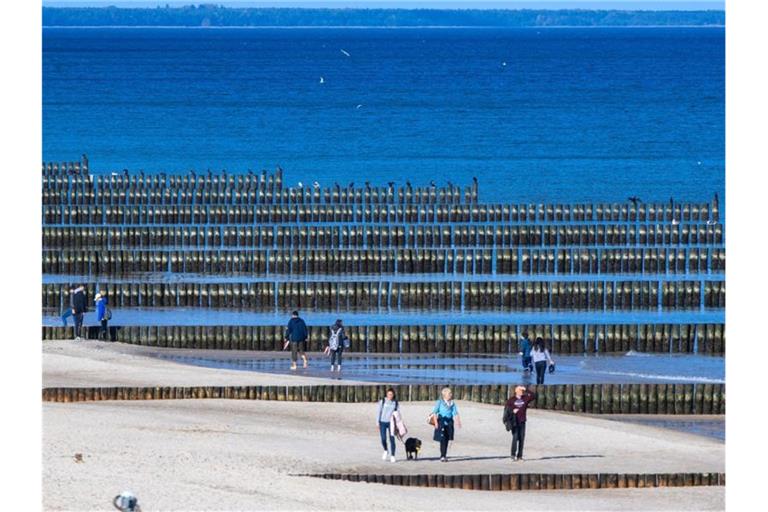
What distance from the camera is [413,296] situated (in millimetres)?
62750

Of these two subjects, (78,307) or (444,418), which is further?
(78,307)

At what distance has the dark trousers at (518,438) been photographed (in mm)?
34388

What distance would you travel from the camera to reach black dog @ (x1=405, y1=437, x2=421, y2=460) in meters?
34.5

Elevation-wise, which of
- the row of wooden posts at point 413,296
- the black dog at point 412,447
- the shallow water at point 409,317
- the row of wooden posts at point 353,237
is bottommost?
the black dog at point 412,447

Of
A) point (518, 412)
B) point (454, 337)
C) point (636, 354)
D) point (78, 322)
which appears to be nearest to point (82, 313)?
point (78, 322)

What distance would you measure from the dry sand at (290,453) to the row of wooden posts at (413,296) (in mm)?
16543

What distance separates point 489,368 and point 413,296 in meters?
12.6

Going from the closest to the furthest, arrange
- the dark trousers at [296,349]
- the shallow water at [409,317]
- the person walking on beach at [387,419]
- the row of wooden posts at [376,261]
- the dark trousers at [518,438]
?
1. the person walking on beach at [387,419]
2. the dark trousers at [518,438]
3. the dark trousers at [296,349]
4. the shallow water at [409,317]
5. the row of wooden posts at [376,261]

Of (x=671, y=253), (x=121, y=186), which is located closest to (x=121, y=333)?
(x=671, y=253)

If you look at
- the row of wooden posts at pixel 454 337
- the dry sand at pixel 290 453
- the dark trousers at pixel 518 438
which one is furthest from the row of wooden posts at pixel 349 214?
the dark trousers at pixel 518 438

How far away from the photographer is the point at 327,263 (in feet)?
228

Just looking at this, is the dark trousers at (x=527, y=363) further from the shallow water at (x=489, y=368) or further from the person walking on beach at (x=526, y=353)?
the shallow water at (x=489, y=368)

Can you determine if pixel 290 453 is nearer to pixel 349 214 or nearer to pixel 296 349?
pixel 296 349
